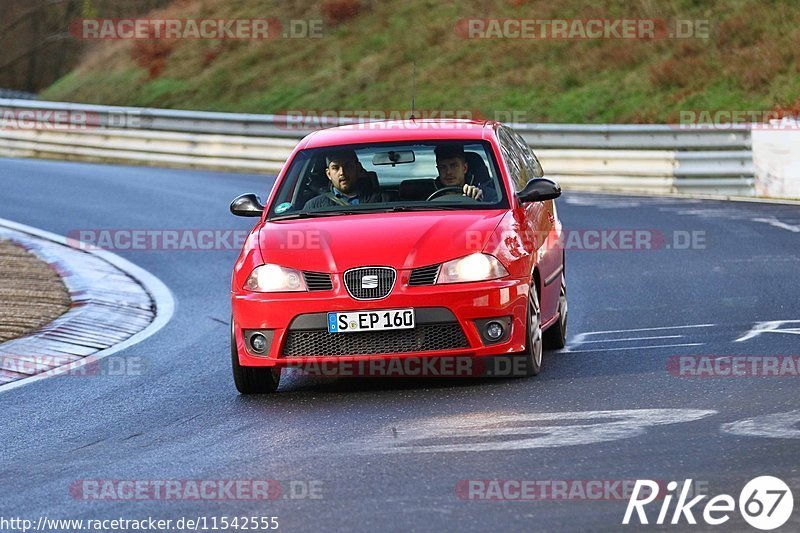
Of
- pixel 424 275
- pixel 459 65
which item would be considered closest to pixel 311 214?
pixel 424 275

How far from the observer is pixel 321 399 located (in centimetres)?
898

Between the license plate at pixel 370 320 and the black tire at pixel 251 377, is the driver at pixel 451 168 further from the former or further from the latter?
the black tire at pixel 251 377

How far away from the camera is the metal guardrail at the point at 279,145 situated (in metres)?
22.2

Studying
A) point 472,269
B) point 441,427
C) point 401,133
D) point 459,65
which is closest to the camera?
point 441,427

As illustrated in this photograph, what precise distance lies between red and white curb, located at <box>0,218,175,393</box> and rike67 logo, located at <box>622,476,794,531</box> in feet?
17.9

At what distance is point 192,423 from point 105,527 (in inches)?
96.0

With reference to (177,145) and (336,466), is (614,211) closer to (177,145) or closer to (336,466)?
(177,145)

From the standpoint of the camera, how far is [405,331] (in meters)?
8.79

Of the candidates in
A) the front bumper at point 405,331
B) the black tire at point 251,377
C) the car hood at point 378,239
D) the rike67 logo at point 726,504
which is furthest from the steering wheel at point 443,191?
the rike67 logo at point 726,504

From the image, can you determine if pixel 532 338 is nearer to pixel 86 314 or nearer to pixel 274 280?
pixel 274 280

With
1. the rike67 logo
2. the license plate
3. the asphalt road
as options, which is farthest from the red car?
the rike67 logo

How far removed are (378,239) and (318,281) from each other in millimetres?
442

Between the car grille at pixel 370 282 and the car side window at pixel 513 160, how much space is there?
1593 millimetres

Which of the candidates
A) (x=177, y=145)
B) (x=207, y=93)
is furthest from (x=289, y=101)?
(x=177, y=145)
